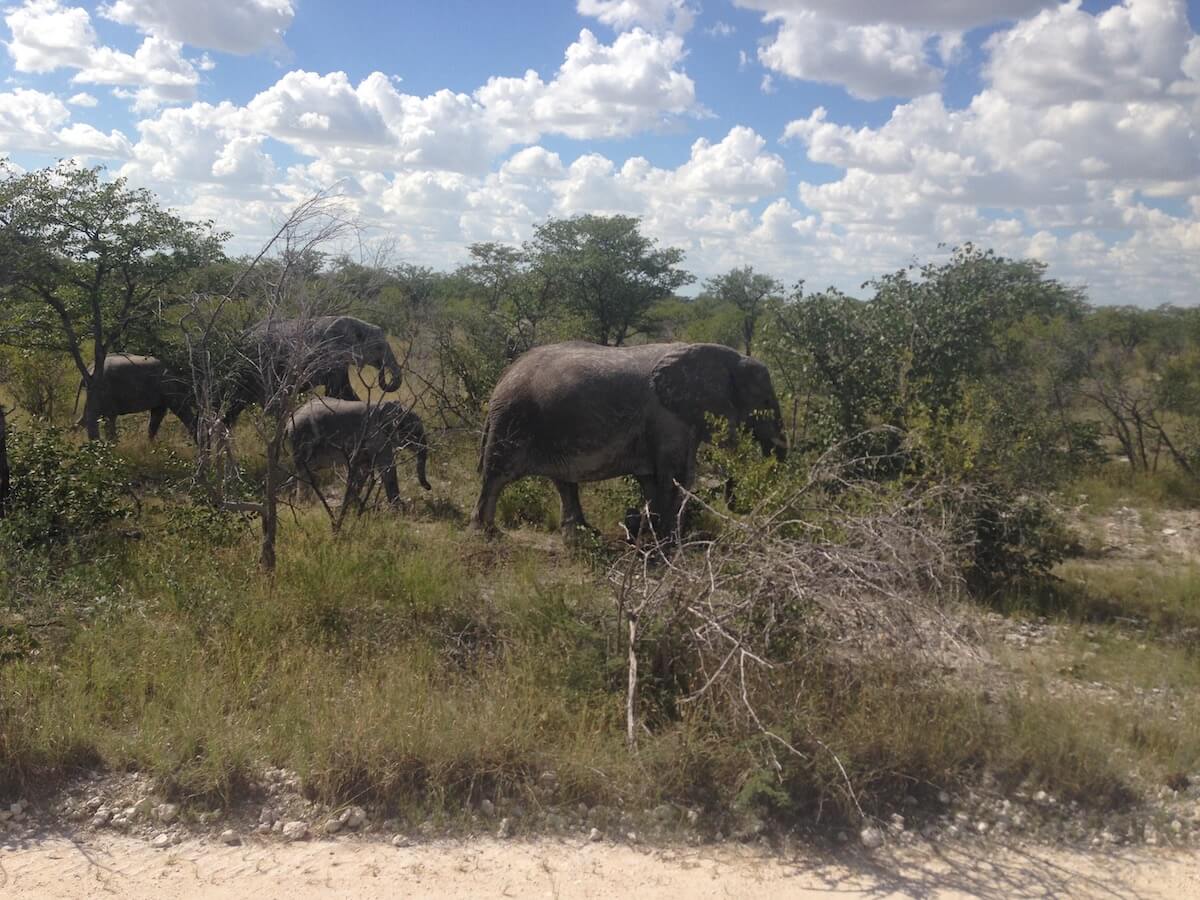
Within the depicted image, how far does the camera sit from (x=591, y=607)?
6.03 m

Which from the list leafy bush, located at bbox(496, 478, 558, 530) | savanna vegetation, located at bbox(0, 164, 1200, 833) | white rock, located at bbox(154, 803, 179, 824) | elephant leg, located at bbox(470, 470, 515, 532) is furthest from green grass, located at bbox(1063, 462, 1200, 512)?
white rock, located at bbox(154, 803, 179, 824)

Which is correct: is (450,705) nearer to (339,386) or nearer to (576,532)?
(576,532)

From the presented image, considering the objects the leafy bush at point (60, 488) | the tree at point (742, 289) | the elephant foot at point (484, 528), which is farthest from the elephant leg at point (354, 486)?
the tree at point (742, 289)

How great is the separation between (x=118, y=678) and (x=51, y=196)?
22.1 feet

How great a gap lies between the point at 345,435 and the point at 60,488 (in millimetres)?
2938

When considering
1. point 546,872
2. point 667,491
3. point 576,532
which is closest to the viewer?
point 546,872

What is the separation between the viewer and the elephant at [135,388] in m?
11.4

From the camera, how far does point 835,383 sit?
29.9ft

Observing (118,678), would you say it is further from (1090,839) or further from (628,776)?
(1090,839)

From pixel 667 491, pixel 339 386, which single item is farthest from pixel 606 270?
pixel 667 491

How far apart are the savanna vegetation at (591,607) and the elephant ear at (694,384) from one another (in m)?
0.77

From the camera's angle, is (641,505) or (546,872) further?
(641,505)

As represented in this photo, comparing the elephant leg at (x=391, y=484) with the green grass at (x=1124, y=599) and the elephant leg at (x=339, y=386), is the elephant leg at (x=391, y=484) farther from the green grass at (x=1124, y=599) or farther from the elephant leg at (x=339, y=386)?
the green grass at (x=1124, y=599)

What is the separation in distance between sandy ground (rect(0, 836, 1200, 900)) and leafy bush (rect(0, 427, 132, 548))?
10.4 ft
